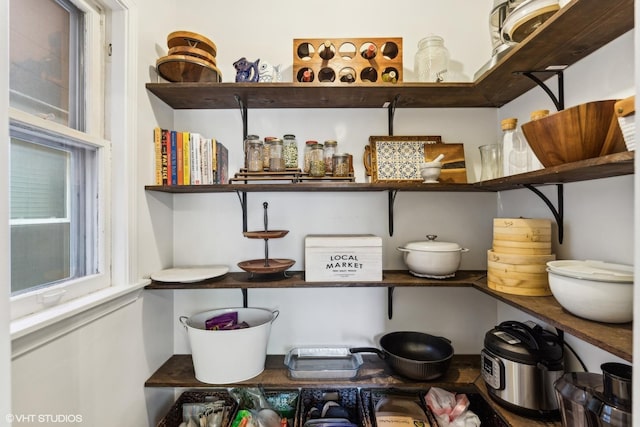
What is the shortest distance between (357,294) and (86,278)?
119 cm

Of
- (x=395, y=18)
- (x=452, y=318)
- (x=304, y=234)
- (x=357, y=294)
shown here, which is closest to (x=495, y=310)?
(x=452, y=318)

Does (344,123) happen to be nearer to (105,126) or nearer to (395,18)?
(395,18)

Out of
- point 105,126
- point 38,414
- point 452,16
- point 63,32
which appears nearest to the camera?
point 38,414

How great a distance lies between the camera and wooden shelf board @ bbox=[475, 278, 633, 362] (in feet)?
2.29

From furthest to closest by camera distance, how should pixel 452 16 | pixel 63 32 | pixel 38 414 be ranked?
pixel 452 16 < pixel 63 32 < pixel 38 414

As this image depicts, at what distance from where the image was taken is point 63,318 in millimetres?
852

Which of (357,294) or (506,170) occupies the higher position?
(506,170)

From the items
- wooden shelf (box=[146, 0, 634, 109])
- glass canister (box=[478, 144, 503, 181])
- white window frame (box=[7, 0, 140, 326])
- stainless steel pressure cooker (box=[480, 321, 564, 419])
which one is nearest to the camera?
wooden shelf (box=[146, 0, 634, 109])

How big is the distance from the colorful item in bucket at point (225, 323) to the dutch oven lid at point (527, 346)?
3.59 feet

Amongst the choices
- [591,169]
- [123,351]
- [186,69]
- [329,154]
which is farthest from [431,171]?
[123,351]

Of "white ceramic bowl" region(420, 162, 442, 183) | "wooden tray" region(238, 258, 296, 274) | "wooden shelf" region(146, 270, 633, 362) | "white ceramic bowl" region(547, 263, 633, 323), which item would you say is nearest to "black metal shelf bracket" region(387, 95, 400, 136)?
"white ceramic bowl" region(420, 162, 442, 183)

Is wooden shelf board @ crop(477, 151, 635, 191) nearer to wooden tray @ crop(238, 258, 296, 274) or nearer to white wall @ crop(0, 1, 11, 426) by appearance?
wooden tray @ crop(238, 258, 296, 274)

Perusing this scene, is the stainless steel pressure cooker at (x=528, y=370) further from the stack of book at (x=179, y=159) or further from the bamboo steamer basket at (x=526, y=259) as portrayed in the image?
the stack of book at (x=179, y=159)

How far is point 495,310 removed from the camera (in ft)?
5.16
